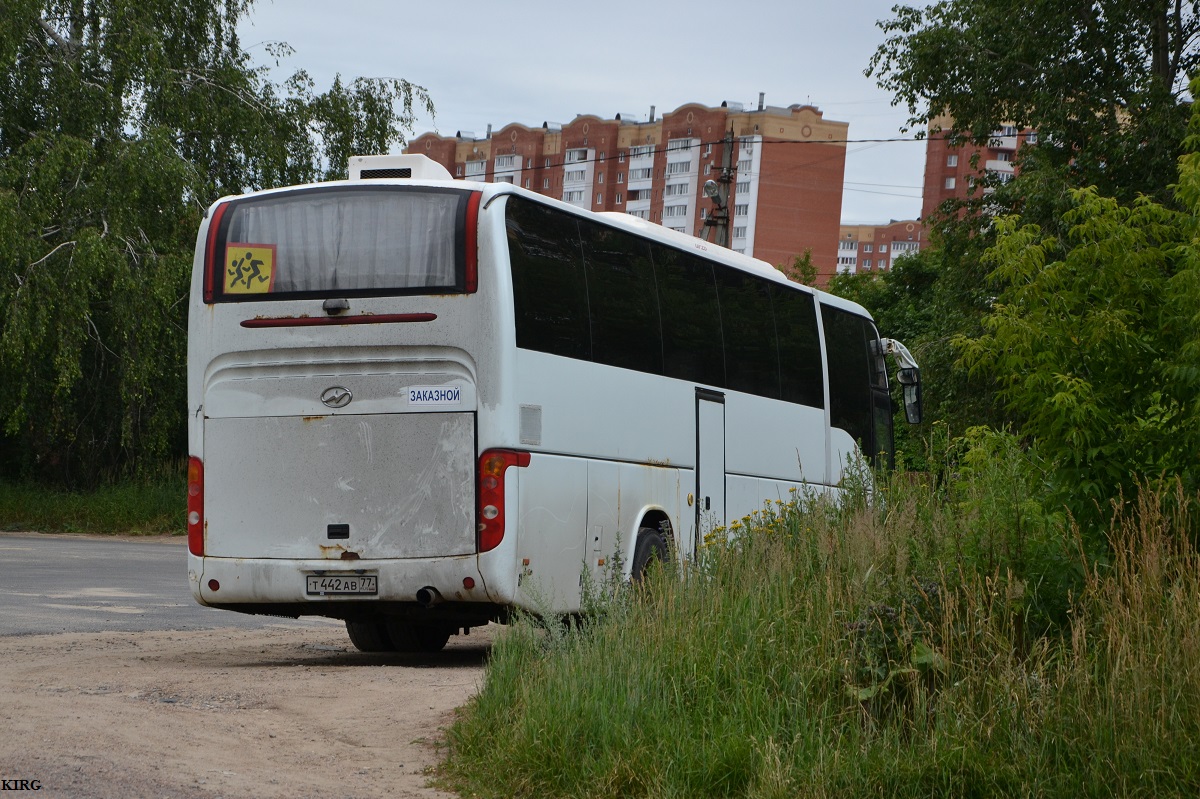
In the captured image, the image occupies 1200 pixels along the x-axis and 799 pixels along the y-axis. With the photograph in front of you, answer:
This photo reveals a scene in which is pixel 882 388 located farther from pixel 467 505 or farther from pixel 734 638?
pixel 734 638

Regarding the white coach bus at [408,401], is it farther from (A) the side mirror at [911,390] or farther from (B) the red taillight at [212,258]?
(A) the side mirror at [911,390]

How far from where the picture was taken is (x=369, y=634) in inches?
477

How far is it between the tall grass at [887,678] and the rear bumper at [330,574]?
225 cm

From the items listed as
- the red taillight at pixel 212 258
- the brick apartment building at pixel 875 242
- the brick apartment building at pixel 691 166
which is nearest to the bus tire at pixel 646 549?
the red taillight at pixel 212 258

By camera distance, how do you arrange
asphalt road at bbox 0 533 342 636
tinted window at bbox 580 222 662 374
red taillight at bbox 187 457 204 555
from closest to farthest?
red taillight at bbox 187 457 204 555, tinted window at bbox 580 222 662 374, asphalt road at bbox 0 533 342 636

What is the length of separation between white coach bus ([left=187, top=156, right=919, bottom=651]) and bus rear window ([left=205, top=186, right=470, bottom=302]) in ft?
0.05

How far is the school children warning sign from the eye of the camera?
34.8 feet

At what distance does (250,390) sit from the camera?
10484 mm

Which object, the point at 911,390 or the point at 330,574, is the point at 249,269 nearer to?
the point at 330,574

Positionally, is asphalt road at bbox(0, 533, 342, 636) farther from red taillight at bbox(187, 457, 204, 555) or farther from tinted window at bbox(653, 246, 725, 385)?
tinted window at bbox(653, 246, 725, 385)

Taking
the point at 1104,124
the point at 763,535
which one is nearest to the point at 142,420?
the point at 1104,124

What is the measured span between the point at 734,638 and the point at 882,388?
34.8 ft

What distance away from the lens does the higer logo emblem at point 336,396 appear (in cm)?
1024

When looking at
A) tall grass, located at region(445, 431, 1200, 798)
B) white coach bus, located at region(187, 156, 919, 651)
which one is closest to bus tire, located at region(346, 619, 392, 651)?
white coach bus, located at region(187, 156, 919, 651)
